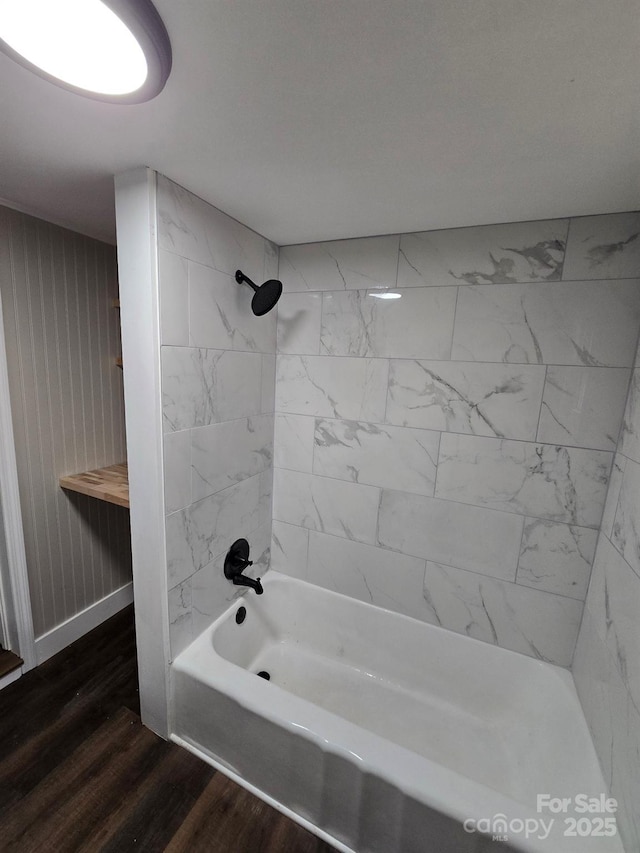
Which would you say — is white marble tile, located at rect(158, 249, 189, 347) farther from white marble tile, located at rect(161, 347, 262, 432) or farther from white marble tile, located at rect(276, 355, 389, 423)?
white marble tile, located at rect(276, 355, 389, 423)

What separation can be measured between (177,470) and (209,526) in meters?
0.34

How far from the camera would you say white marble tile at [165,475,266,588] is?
4.43ft

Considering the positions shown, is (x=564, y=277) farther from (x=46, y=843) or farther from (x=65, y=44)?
(x=46, y=843)

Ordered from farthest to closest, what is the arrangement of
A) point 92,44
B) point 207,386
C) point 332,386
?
point 332,386
point 207,386
point 92,44

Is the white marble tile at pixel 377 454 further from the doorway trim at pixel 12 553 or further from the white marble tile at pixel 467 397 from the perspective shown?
the doorway trim at pixel 12 553

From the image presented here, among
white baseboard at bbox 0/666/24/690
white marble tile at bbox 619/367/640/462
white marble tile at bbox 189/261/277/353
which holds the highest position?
white marble tile at bbox 189/261/277/353

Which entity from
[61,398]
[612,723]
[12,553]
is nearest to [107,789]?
[12,553]

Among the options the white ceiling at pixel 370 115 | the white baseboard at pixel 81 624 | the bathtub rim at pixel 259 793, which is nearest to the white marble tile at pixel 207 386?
the white ceiling at pixel 370 115

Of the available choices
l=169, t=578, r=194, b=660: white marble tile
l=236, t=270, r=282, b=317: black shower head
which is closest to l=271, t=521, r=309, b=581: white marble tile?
l=169, t=578, r=194, b=660: white marble tile

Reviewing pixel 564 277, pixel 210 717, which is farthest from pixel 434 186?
pixel 210 717

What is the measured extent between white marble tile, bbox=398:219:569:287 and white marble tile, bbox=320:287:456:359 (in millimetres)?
75

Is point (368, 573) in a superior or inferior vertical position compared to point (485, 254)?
inferior

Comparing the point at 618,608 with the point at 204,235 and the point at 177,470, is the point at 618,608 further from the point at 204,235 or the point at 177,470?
the point at 204,235

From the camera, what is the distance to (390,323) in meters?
1.61
